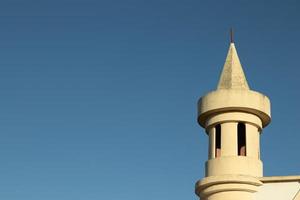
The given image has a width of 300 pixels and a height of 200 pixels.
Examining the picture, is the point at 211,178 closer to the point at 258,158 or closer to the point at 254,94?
the point at 258,158

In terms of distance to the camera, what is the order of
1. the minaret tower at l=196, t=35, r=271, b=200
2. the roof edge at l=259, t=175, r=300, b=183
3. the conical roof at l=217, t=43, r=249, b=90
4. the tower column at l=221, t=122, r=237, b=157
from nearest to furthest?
the roof edge at l=259, t=175, r=300, b=183
the minaret tower at l=196, t=35, r=271, b=200
the tower column at l=221, t=122, r=237, b=157
the conical roof at l=217, t=43, r=249, b=90

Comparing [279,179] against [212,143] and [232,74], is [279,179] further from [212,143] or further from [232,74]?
[232,74]

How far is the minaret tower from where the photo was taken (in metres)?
22.1

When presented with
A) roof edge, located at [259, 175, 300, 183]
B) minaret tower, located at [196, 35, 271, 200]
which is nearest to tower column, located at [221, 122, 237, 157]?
minaret tower, located at [196, 35, 271, 200]

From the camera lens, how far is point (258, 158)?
23.2 m

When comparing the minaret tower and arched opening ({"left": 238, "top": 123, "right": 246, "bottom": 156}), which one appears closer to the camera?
the minaret tower

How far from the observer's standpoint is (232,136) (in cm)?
2302

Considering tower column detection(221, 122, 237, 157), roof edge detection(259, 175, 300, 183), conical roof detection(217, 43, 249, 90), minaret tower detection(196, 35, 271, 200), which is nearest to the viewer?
roof edge detection(259, 175, 300, 183)

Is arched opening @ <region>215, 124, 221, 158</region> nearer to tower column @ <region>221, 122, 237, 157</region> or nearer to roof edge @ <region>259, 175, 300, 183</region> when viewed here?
tower column @ <region>221, 122, 237, 157</region>

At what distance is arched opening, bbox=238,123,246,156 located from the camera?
76.9 feet

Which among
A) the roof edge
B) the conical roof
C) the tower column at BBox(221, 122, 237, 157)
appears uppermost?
the conical roof

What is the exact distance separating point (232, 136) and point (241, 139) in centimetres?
70

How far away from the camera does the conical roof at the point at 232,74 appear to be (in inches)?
949

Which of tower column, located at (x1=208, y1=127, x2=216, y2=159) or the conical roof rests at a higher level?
the conical roof
